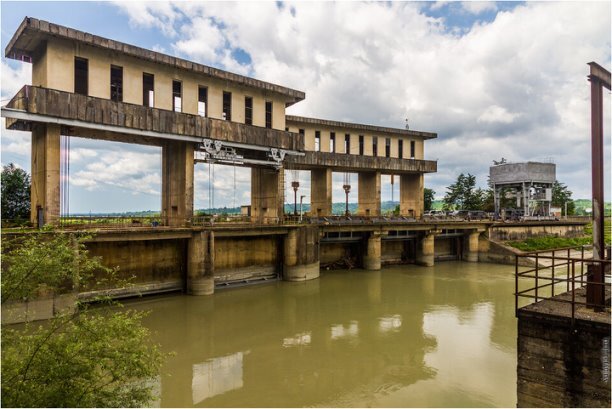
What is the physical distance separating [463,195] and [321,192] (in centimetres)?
5130

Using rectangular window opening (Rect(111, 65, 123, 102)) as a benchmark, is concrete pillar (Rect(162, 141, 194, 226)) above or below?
below

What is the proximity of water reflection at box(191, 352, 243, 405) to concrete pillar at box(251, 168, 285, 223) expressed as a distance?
16521 millimetres

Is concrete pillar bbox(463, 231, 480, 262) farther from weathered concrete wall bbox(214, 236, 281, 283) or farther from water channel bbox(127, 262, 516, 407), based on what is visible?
weathered concrete wall bbox(214, 236, 281, 283)

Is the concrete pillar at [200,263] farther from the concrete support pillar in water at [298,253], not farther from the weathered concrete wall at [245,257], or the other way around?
the concrete support pillar in water at [298,253]

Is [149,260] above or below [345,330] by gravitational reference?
above

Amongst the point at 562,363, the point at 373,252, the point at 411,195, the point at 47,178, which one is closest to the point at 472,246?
the point at 411,195

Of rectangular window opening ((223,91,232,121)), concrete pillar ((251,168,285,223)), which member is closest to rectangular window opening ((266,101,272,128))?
rectangular window opening ((223,91,232,121))

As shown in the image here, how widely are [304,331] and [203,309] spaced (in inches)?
256

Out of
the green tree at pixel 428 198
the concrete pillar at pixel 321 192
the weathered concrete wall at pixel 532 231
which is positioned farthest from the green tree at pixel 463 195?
the concrete pillar at pixel 321 192

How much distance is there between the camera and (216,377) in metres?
12.4

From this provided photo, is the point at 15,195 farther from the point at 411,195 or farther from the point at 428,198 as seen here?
the point at 428,198

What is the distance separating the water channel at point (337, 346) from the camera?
1106cm

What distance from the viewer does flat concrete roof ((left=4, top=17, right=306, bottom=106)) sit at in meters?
19.4

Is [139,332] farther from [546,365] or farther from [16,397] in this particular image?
[546,365]
